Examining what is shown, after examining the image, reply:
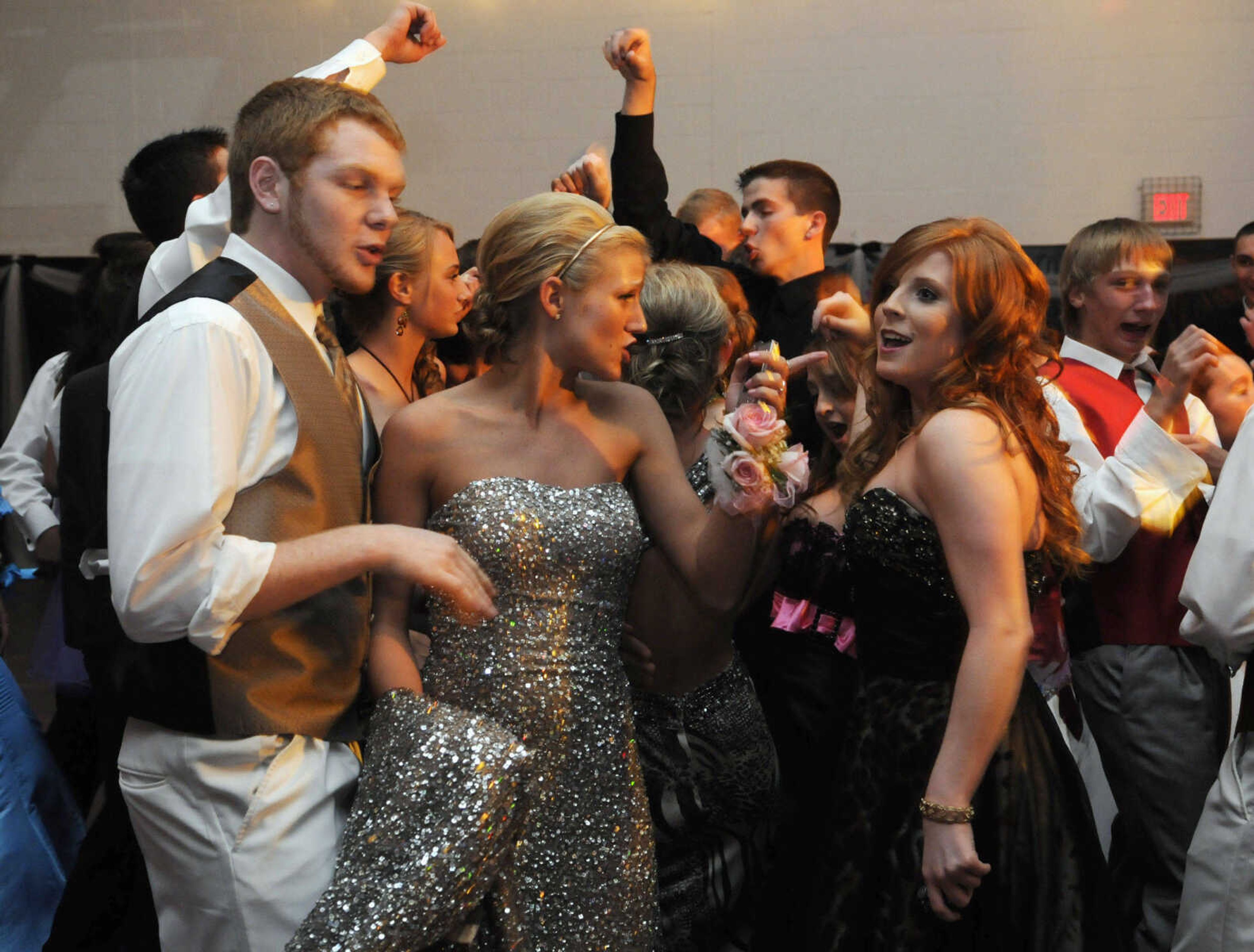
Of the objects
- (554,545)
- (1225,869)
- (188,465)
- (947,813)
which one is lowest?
(1225,869)

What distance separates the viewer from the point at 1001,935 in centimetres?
195

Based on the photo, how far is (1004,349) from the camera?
7.02ft

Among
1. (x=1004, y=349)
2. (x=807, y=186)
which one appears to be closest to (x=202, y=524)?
(x=1004, y=349)

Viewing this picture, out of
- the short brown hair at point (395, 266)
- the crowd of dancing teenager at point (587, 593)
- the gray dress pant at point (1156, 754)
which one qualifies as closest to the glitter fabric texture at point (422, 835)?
the crowd of dancing teenager at point (587, 593)

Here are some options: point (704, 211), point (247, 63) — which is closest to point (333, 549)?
point (704, 211)

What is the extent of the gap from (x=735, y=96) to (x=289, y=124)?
186 inches

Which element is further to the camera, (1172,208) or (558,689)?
(1172,208)

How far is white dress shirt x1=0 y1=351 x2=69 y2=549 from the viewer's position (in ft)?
12.3

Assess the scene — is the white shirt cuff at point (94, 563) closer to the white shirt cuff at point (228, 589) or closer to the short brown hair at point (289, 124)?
the white shirt cuff at point (228, 589)

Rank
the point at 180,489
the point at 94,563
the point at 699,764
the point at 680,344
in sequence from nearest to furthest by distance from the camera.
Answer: the point at 180,489, the point at 94,563, the point at 699,764, the point at 680,344

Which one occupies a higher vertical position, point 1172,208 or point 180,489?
point 1172,208

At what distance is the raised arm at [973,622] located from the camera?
74.1 inches

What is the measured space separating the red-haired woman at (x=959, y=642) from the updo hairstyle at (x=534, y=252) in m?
0.52

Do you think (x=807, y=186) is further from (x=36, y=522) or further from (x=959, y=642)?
(x=36, y=522)
